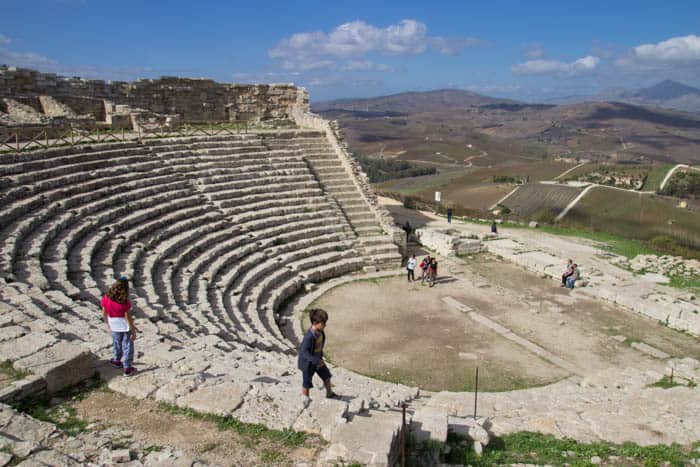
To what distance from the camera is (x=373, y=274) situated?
16.4 metres

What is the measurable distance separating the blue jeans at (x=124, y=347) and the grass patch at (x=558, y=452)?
13.2ft

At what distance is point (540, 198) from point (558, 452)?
114 feet

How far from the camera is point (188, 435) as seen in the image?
513 centimetres

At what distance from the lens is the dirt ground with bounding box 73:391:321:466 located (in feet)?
15.9

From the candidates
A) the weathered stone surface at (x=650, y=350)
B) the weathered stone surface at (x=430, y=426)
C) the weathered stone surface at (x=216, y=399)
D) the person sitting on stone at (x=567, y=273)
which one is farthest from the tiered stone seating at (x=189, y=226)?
the weathered stone surface at (x=650, y=350)

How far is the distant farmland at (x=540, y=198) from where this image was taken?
35.3 metres

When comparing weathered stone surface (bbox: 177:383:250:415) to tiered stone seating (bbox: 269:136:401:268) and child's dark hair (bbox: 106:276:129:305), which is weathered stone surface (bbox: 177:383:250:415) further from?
tiered stone seating (bbox: 269:136:401:268)

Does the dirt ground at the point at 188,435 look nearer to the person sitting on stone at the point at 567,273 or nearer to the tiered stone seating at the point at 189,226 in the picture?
the tiered stone seating at the point at 189,226

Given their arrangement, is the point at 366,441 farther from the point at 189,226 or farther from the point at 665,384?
the point at 189,226

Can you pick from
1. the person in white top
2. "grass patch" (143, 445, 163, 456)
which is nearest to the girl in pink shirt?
"grass patch" (143, 445, 163, 456)

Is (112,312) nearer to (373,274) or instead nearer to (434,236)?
(373,274)

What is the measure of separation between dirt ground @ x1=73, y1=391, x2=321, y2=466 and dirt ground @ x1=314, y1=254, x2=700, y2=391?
5.38 metres

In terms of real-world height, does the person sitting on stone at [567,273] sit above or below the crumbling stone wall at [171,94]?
below

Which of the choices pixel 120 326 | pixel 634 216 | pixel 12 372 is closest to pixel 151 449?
pixel 120 326
